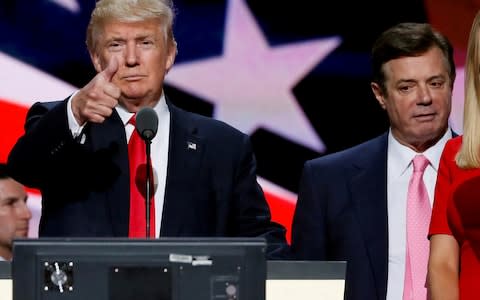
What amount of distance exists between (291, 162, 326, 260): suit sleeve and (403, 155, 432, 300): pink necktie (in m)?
0.28

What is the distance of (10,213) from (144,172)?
1818mm

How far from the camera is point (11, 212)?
15.8ft

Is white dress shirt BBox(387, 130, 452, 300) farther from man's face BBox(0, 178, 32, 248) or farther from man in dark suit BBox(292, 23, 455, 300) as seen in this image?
man's face BBox(0, 178, 32, 248)

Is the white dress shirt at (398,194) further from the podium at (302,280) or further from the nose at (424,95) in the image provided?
the podium at (302,280)

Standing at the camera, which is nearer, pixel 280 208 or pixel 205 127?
pixel 205 127

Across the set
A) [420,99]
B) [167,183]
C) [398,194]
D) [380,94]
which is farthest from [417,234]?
[167,183]

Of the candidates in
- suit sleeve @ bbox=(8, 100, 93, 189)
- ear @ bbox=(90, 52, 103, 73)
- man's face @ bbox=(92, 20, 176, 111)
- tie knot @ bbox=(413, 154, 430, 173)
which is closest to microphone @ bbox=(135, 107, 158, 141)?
suit sleeve @ bbox=(8, 100, 93, 189)

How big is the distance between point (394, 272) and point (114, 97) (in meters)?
1.19

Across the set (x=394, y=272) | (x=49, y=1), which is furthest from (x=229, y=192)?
(x=49, y=1)

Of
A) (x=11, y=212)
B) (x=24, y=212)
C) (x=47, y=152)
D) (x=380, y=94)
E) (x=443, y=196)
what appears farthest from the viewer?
(x=11, y=212)

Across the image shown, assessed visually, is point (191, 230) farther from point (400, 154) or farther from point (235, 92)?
point (235, 92)

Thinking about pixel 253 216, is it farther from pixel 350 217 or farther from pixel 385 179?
pixel 385 179

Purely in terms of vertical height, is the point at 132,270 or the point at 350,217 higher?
the point at 350,217

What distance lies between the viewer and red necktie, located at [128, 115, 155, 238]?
3.13 metres
